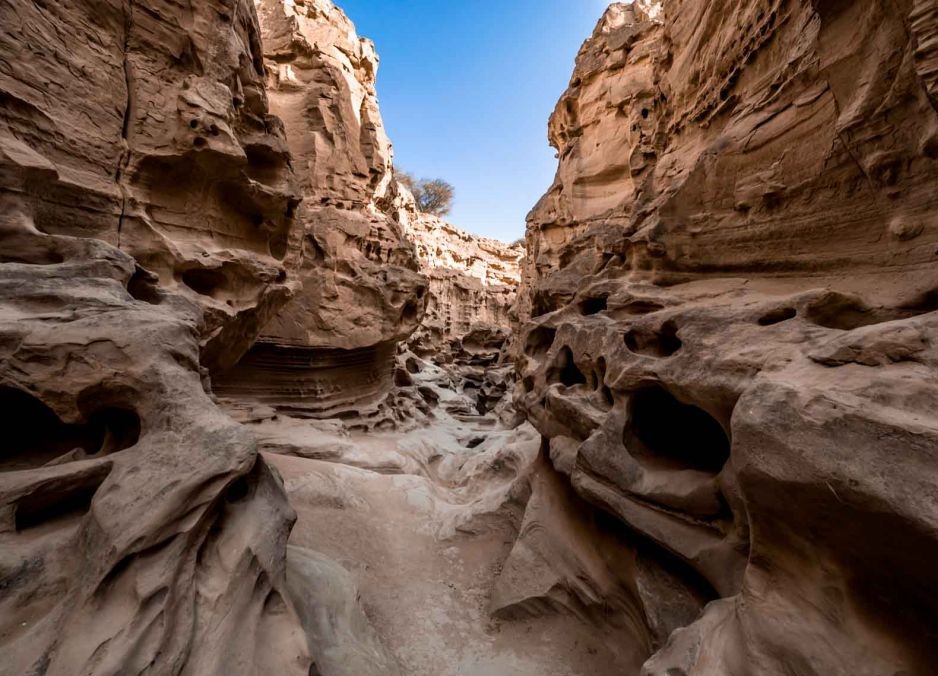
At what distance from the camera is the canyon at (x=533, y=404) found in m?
1.90

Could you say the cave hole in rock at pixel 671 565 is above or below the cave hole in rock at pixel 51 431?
below

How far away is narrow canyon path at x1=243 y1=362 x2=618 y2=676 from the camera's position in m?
3.44

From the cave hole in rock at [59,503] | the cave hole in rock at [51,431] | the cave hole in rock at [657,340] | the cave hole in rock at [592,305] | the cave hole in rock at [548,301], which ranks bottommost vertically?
the cave hole in rock at [59,503]

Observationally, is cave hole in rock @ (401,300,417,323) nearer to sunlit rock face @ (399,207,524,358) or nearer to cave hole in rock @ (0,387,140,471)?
cave hole in rock @ (0,387,140,471)

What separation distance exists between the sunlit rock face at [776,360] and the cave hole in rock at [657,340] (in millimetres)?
22

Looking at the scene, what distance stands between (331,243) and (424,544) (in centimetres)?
780

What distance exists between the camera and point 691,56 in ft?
18.4

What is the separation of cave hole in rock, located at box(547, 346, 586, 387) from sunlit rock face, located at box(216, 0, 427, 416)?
6094 mm

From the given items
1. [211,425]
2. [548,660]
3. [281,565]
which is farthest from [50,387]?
[548,660]

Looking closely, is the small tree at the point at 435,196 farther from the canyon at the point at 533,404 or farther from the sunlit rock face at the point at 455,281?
the canyon at the point at 533,404

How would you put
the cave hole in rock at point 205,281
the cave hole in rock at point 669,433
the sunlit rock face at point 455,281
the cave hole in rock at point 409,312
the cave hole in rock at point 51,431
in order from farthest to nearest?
the sunlit rock face at point 455,281
the cave hole in rock at point 409,312
the cave hole in rock at point 205,281
the cave hole in rock at point 669,433
the cave hole in rock at point 51,431

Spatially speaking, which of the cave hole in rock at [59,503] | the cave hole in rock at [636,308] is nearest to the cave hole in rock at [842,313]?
the cave hole in rock at [636,308]

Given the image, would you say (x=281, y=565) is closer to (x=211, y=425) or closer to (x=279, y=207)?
(x=211, y=425)

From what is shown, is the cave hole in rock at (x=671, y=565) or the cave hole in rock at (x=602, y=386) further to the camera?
the cave hole in rock at (x=602, y=386)
